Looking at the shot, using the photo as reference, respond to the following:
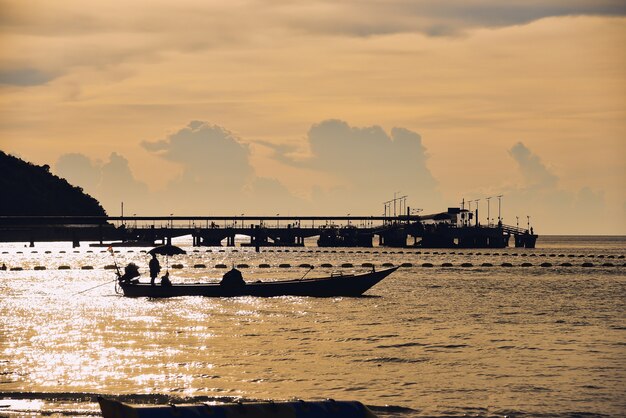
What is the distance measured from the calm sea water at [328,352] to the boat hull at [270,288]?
66 centimetres

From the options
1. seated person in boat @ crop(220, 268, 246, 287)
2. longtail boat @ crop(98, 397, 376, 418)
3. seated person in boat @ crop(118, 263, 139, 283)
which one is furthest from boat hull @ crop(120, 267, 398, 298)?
longtail boat @ crop(98, 397, 376, 418)

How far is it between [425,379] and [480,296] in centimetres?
4133

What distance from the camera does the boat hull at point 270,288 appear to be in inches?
2613

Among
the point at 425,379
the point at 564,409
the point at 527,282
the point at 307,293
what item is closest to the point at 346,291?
the point at 307,293

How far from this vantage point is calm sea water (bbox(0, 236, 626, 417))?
97.9 ft

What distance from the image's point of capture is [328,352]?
1565 inches

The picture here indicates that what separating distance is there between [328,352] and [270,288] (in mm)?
27085

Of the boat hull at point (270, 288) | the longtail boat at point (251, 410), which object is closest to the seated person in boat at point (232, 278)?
the boat hull at point (270, 288)

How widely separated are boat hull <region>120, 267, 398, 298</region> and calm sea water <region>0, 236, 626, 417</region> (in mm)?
658

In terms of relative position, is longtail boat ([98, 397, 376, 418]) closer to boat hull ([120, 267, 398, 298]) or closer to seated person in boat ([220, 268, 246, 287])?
seated person in boat ([220, 268, 246, 287])

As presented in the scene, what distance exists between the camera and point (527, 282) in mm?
93938

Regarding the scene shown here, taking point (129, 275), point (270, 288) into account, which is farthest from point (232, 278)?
point (129, 275)

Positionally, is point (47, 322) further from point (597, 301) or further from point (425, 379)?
point (597, 301)

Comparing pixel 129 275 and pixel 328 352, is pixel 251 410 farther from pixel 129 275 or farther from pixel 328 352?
pixel 129 275
